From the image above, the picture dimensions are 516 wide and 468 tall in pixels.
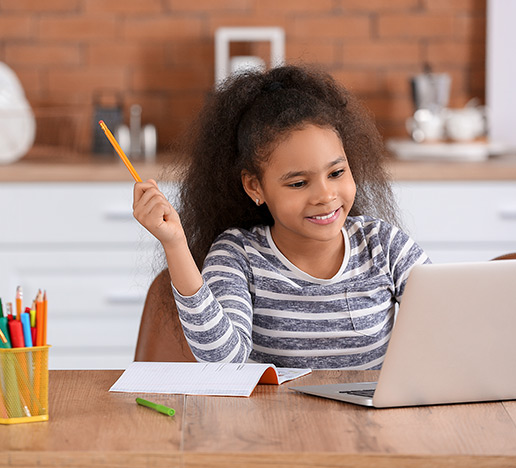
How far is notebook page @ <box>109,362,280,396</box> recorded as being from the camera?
45.6 inches

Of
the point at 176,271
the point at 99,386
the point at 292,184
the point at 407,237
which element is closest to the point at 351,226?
the point at 407,237

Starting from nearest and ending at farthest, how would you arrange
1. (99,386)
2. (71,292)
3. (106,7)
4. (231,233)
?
(99,386) < (231,233) < (71,292) < (106,7)

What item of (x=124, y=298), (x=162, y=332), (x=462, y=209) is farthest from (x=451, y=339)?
(x=124, y=298)

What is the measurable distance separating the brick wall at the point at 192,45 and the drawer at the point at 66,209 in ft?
1.72

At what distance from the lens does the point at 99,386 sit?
120cm

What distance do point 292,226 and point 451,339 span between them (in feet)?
1.53

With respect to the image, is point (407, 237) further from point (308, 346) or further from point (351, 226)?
point (308, 346)

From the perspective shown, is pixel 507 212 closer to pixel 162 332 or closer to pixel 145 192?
pixel 162 332

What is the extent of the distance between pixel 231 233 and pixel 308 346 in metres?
0.24

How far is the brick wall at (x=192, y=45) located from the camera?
10.6 feet

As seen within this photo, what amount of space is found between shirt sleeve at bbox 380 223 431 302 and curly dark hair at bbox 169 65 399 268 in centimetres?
13

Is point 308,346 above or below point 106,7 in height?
below

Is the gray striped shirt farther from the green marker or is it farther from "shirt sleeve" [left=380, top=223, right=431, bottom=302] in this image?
the green marker

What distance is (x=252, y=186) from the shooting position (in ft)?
5.14
